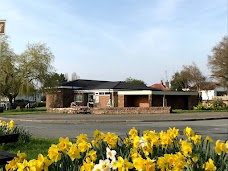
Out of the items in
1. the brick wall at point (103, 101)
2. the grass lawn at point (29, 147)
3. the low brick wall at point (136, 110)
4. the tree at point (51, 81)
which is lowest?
the grass lawn at point (29, 147)

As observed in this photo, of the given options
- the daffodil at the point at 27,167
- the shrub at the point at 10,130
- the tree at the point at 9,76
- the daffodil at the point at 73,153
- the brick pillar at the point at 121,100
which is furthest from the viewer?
the tree at the point at 9,76

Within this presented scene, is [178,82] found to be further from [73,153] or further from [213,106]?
[73,153]

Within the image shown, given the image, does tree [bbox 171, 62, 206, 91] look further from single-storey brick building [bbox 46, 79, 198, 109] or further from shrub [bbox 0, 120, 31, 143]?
shrub [bbox 0, 120, 31, 143]

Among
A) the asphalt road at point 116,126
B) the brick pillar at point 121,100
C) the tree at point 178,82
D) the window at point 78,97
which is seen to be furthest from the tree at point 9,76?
the tree at point 178,82

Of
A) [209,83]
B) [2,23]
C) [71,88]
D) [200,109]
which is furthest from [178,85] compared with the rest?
[2,23]

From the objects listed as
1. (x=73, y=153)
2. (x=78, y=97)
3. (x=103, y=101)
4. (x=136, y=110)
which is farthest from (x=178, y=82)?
(x=73, y=153)

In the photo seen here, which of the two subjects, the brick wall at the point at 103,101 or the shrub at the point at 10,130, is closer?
the shrub at the point at 10,130

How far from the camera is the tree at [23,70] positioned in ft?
151

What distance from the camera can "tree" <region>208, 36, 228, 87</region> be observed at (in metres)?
51.5

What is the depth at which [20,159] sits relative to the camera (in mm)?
3475

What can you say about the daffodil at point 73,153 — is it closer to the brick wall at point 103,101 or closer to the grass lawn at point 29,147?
the grass lawn at point 29,147

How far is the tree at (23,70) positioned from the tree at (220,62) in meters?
24.5

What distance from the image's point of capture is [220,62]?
51.8m

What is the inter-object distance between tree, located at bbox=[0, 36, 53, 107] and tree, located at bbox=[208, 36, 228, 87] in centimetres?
2454
